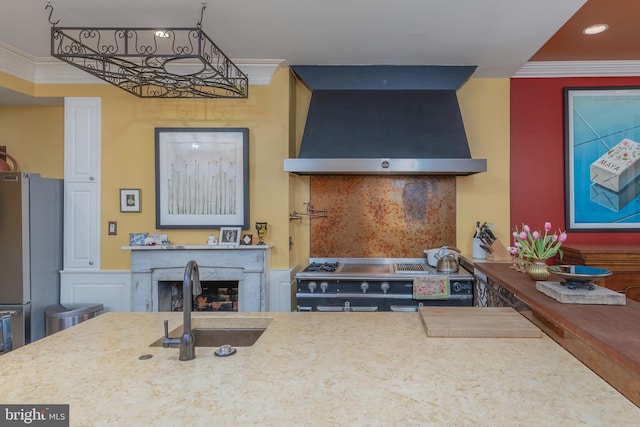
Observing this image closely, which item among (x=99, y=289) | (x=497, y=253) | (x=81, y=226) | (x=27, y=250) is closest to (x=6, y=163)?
(x=81, y=226)

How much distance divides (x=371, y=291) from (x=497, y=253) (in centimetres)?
106

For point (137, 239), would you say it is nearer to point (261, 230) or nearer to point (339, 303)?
point (261, 230)

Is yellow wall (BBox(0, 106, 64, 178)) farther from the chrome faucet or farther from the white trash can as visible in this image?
the chrome faucet

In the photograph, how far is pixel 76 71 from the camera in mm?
3387

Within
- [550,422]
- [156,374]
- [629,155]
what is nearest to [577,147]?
[629,155]

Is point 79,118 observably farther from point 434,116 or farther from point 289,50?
point 434,116

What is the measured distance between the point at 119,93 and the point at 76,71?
380 mm

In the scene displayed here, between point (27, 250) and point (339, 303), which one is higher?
point (27, 250)

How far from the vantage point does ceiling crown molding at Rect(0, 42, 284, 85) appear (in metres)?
3.19

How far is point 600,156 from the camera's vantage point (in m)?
3.58

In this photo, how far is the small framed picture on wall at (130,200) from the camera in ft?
11.3

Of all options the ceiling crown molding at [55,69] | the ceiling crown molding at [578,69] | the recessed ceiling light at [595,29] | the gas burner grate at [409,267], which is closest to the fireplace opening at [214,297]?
the gas burner grate at [409,267]

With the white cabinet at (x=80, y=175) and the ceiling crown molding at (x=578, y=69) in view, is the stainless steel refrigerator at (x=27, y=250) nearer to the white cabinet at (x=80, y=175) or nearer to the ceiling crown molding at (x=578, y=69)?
the white cabinet at (x=80, y=175)

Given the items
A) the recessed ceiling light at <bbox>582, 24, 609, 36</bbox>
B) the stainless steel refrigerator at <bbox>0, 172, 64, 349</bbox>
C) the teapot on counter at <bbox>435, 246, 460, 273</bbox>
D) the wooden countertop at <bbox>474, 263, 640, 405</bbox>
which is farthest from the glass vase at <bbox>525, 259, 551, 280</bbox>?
the stainless steel refrigerator at <bbox>0, 172, 64, 349</bbox>
